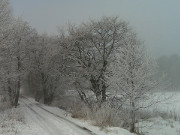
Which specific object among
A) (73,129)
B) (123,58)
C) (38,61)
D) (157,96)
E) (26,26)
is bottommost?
(73,129)

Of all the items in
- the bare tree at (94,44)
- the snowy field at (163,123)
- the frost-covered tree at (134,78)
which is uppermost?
the bare tree at (94,44)

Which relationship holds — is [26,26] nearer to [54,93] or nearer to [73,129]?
[54,93]

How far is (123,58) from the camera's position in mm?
17172

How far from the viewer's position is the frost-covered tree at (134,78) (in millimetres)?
15906

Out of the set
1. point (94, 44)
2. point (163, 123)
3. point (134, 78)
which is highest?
point (94, 44)

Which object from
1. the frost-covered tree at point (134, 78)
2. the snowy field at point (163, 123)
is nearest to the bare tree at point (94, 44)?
the snowy field at point (163, 123)

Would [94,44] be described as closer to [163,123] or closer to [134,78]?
[163,123]

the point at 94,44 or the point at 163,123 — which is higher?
the point at 94,44

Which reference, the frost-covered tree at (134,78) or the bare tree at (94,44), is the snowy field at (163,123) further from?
the bare tree at (94,44)

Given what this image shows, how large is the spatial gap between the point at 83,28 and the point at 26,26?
8758mm

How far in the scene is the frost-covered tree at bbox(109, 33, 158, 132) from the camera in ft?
52.2

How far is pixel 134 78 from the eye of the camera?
1580 cm

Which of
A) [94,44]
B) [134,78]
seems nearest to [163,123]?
[134,78]

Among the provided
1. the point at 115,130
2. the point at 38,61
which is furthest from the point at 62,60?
the point at 115,130
